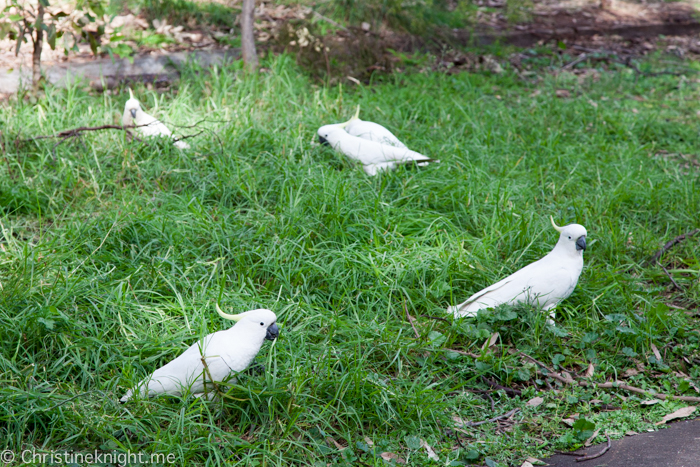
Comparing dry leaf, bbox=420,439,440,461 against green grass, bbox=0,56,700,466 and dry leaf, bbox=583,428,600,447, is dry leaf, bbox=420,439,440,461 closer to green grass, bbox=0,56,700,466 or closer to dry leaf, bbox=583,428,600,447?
green grass, bbox=0,56,700,466

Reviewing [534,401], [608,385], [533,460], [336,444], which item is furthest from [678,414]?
[336,444]

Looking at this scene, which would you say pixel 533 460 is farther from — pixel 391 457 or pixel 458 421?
pixel 391 457

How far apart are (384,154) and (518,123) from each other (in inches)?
55.1

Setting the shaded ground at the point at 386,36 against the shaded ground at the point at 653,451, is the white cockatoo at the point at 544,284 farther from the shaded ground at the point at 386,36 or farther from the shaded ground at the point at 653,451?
the shaded ground at the point at 386,36

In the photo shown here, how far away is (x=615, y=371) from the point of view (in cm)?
229

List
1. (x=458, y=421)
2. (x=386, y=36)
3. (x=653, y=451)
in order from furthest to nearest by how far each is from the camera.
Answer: (x=386, y=36) → (x=458, y=421) → (x=653, y=451)

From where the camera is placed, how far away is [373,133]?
3570mm

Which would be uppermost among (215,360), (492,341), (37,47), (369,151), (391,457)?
(37,47)

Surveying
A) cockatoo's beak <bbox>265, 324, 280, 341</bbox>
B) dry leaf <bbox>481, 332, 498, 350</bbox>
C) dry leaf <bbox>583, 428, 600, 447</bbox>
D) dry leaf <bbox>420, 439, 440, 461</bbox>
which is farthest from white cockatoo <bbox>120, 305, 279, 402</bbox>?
dry leaf <bbox>583, 428, 600, 447</bbox>

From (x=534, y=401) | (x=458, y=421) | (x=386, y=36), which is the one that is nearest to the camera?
(x=458, y=421)

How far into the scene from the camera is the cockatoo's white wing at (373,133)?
11.7 feet

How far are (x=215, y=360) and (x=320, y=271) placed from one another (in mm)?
822

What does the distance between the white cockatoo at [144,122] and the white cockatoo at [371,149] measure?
940mm

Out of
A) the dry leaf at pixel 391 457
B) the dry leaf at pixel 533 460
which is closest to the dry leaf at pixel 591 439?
the dry leaf at pixel 533 460
